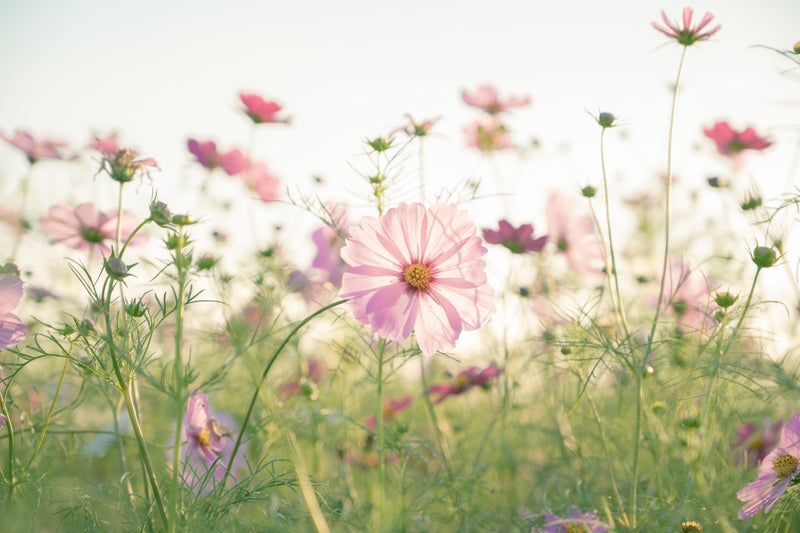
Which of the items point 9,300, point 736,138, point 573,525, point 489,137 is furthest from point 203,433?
point 736,138

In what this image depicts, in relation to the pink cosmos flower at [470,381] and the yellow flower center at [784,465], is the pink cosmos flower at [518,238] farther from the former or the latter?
the yellow flower center at [784,465]

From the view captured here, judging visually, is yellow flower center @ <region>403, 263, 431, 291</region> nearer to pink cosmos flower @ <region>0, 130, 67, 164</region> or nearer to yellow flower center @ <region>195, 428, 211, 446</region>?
yellow flower center @ <region>195, 428, 211, 446</region>

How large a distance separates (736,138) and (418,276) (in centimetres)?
120

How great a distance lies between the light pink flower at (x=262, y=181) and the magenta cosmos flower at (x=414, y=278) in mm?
833

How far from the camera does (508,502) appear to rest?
1.53 m

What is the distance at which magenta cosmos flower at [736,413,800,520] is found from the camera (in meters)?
0.93

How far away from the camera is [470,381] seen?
4.65 feet

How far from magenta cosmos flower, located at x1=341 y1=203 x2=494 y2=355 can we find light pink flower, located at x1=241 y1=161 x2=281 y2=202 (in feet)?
2.73

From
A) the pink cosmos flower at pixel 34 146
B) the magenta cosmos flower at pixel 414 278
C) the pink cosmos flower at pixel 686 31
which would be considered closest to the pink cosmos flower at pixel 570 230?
the pink cosmos flower at pixel 686 31

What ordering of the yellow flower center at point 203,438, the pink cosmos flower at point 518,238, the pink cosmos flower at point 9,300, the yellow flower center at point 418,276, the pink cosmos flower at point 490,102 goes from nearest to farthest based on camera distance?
the pink cosmos flower at point 9,300 < the yellow flower center at point 418,276 < the yellow flower center at point 203,438 < the pink cosmos flower at point 518,238 < the pink cosmos flower at point 490,102

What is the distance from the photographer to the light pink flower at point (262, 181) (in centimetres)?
172

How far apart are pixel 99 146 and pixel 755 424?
1665 millimetres

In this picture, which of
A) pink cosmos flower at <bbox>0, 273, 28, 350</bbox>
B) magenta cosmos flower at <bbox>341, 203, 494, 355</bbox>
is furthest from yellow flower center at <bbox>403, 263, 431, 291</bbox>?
pink cosmos flower at <bbox>0, 273, 28, 350</bbox>

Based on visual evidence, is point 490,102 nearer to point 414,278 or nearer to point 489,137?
point 489,137
